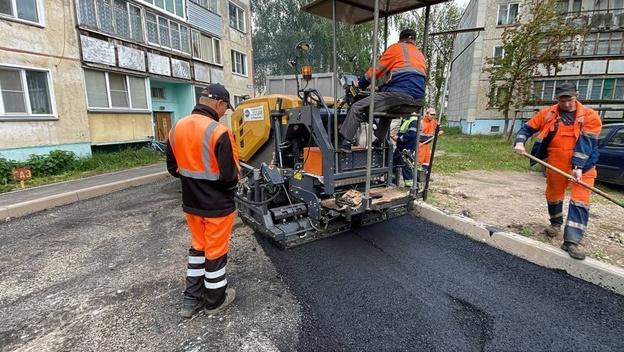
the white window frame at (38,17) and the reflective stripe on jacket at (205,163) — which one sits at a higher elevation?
the white window frame at (38,17)

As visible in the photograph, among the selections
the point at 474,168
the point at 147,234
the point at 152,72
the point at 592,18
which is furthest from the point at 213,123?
the point at 592,18

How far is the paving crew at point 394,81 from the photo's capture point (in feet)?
11.6

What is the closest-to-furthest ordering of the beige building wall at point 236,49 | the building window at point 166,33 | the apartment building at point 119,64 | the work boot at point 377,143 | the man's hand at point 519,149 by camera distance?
the man's hand at point 519,149 → the work boot at point 377,143 → the apartment building at point 119,64 → the building window at point 166,33 → the beige building wall at point 236,49

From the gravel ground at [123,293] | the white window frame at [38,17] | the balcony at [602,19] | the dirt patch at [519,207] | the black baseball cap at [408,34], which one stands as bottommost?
the gravel ground at [123,293]

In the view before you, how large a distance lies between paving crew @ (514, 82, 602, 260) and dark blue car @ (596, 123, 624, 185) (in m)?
3.72

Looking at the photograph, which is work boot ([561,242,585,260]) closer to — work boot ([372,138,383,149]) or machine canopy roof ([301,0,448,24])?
work boot ([372,138,383,149])

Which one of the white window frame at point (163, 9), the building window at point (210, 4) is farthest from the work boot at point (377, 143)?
the building window at point (210, 4)

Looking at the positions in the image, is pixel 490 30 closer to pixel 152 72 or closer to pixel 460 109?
pixel 460 109

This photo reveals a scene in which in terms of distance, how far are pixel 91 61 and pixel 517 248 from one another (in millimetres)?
11990

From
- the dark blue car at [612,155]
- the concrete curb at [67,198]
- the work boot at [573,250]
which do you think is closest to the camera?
the work boot at [573,250]

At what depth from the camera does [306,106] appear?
3799 mm

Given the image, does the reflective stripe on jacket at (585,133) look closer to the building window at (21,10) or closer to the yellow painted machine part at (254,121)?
the yellow painted machine part at (254,121)

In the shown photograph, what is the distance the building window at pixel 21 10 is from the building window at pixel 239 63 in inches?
392

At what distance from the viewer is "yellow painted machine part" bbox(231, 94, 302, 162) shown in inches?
173
